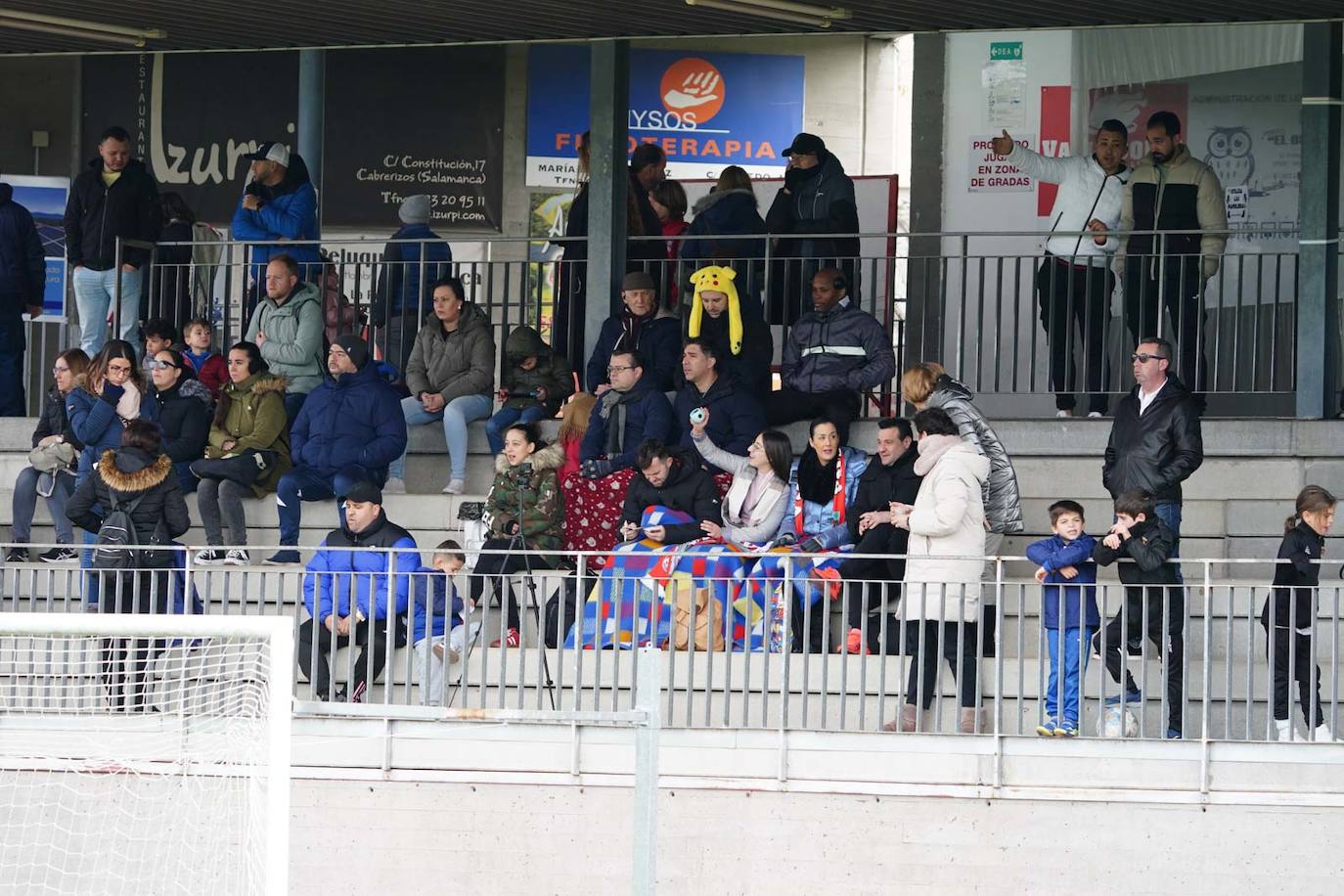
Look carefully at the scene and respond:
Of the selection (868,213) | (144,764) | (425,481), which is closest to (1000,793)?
(144,764)

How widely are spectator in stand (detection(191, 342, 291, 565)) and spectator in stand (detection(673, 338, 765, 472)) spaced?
2472 millimetres

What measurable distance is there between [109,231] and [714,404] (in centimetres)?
492

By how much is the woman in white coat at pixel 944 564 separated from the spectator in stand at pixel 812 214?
325 centimetres

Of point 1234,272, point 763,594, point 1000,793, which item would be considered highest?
point 1234,272

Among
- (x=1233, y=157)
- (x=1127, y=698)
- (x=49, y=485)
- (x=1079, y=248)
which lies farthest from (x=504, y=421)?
(x=1233, y=157)

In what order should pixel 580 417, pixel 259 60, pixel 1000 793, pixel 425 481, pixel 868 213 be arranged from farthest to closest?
1. pixel 259 60
2. pixel 868 213
3. pixel 425 481
4. pixel 580 417
5. pixel 1000 793

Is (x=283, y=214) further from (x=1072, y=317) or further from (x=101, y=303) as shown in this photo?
(x=1072, y=317)

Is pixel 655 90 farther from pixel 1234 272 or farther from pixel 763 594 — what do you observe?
pixel 763 594

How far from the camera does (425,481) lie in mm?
14539

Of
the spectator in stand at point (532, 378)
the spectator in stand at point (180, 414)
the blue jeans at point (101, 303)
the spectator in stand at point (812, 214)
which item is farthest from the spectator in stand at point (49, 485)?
the spectator in stand at point (812, 214)

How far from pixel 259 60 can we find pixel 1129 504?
1123 cm

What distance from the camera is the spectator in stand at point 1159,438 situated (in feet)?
38.2

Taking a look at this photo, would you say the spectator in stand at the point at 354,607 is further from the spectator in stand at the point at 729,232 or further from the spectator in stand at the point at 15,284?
the spectator in stand at the point at 15,284

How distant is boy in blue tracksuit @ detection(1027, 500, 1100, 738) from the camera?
1056 cm
